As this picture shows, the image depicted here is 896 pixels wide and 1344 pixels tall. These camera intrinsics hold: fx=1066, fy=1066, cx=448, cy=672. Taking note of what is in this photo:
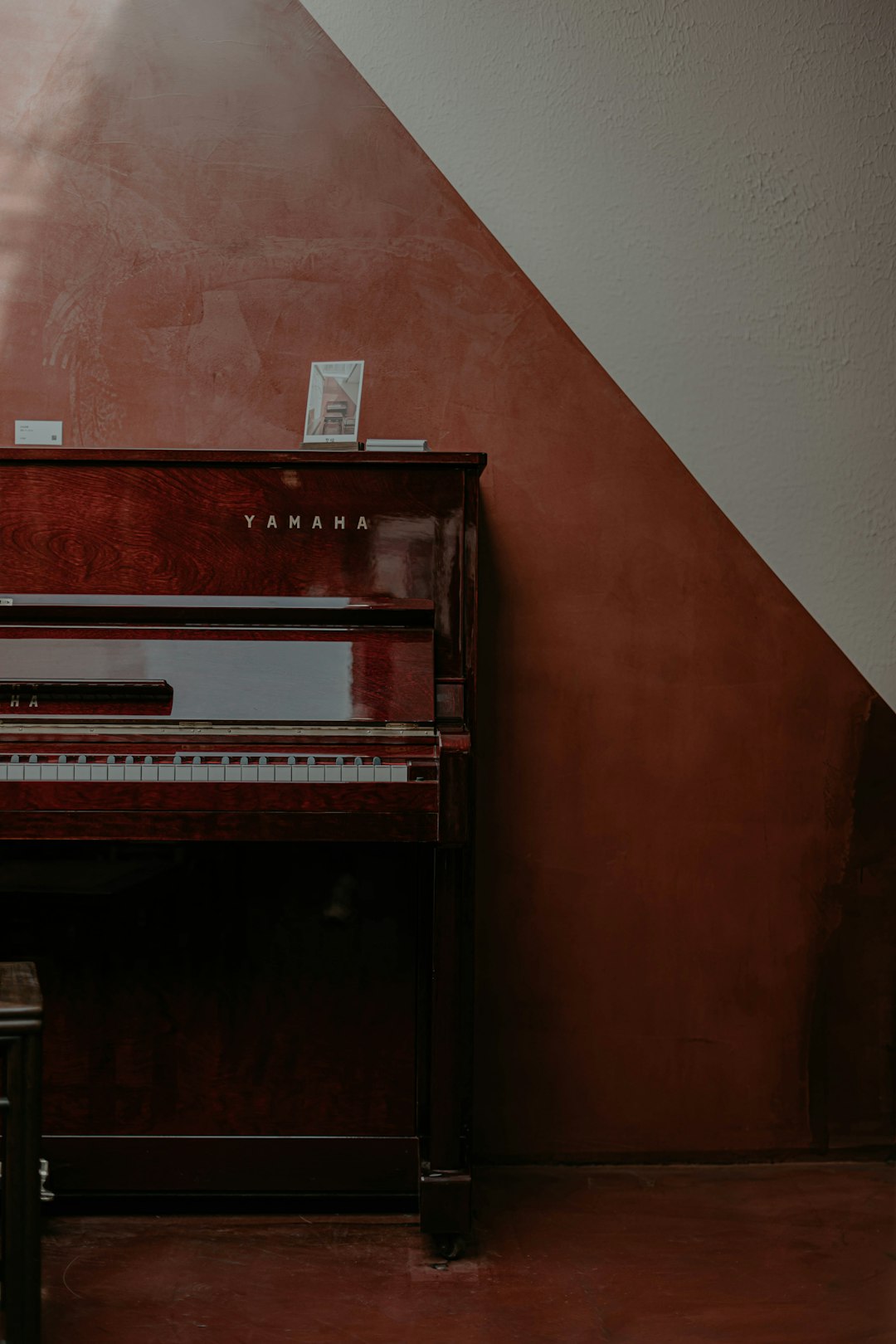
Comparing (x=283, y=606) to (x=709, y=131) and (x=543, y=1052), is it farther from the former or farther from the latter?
(x=709, y=131)

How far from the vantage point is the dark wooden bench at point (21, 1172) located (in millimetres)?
1511

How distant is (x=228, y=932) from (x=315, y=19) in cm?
217

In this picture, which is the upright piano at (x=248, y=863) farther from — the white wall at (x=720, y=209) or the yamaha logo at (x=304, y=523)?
the white wall at (x=720, y=209)

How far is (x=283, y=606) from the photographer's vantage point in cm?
212

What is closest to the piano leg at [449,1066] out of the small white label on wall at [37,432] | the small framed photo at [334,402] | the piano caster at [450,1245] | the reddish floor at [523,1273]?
the piano caster at [450,1245]

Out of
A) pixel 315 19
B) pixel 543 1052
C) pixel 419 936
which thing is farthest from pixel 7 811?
pixel 315 19

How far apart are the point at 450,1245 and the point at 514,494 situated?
1.65m

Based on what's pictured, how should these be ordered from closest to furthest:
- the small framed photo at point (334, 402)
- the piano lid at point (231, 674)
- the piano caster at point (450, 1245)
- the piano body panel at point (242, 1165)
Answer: the piano lid at point (231, 674) < the piano caster at point (450, 1245) < the piano body panel at point (242, 1165) < the small framed photo at point (334, 402)

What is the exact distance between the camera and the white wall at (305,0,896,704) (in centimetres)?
261

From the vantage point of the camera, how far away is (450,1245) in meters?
2.10

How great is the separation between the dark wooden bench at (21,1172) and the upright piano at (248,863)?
21.7 inches

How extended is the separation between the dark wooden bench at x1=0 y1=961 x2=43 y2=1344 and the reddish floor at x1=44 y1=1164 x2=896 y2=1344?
402 mm

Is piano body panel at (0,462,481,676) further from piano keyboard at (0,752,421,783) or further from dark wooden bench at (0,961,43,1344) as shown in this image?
dark wooden bench at (0,961,43,1344)

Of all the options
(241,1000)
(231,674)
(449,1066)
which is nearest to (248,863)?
(241,1000)
